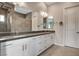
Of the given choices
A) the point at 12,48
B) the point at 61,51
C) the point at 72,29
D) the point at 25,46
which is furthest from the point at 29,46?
the point at 72,29

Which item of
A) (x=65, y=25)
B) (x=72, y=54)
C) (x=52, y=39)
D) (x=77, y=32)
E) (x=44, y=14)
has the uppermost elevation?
(x=44, y=14)

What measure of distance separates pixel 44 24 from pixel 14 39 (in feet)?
5.31

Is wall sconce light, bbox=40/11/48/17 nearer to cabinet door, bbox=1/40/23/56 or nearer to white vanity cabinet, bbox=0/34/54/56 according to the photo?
white vanity cabinet, bbox=0/34/54/56

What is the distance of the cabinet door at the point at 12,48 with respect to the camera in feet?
5.96

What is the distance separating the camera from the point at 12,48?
200 cm

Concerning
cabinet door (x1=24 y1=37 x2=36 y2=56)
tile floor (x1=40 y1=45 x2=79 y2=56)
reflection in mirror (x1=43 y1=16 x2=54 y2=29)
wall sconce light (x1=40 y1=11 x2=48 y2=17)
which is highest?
wall sconce light (x1=40 y1=11 x2=48 y2=17)

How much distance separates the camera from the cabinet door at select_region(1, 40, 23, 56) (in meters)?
1.82

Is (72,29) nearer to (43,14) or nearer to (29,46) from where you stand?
(43,14)

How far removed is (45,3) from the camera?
316 cm

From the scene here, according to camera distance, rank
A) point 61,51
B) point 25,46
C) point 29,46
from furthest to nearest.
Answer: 1. point 61,51
2. point 29,46
3. point 25,46

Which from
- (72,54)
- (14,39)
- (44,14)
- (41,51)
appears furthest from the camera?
(44,14)

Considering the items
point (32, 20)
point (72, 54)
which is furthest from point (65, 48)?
point (32, 20)

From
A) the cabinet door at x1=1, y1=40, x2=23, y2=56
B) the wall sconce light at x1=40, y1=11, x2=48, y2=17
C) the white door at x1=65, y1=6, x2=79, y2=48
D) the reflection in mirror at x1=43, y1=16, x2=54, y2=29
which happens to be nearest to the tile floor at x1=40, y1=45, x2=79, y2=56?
the white door at x1=65, y1=6, x2=79, y2=48

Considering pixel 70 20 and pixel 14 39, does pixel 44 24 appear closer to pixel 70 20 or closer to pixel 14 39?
pixel 70 20
